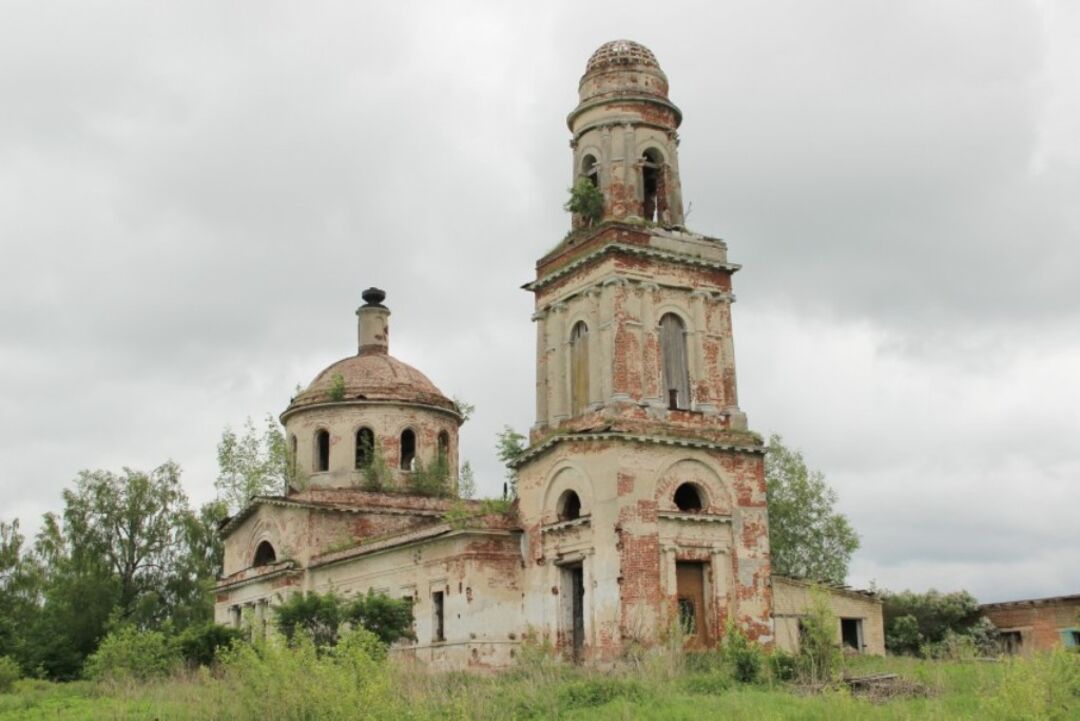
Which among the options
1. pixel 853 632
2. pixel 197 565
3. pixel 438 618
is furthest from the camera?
pixel 197 565

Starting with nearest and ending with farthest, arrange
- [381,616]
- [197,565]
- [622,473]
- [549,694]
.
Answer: [549,694], [622,473], [381,616], [197,565]

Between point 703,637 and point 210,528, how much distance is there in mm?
25077

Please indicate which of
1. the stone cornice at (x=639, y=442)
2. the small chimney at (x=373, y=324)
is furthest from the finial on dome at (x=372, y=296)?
the stone cornice at (x=639, y=442)

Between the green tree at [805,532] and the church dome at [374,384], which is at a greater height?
the church dome at [374,384]

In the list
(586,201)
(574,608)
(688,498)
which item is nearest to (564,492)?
(574,608)

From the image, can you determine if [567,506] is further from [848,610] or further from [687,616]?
[848,610]

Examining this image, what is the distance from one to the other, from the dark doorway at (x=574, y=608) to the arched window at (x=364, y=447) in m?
11.2

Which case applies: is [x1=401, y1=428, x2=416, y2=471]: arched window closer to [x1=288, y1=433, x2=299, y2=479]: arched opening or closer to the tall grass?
[x1=288, y1=433, x2=299, y2=479]: arched opening

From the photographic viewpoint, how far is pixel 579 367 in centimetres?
2498

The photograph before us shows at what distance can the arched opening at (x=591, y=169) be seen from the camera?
25973 millimetres

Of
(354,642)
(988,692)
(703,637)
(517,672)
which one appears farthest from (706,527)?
(354,642)

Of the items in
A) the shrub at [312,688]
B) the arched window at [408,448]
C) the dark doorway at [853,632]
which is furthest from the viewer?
the arched window at [408,448]

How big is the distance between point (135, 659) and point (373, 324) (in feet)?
46.2

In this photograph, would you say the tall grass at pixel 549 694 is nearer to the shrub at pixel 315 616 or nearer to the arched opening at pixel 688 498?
the shrub at pixel 315 616
